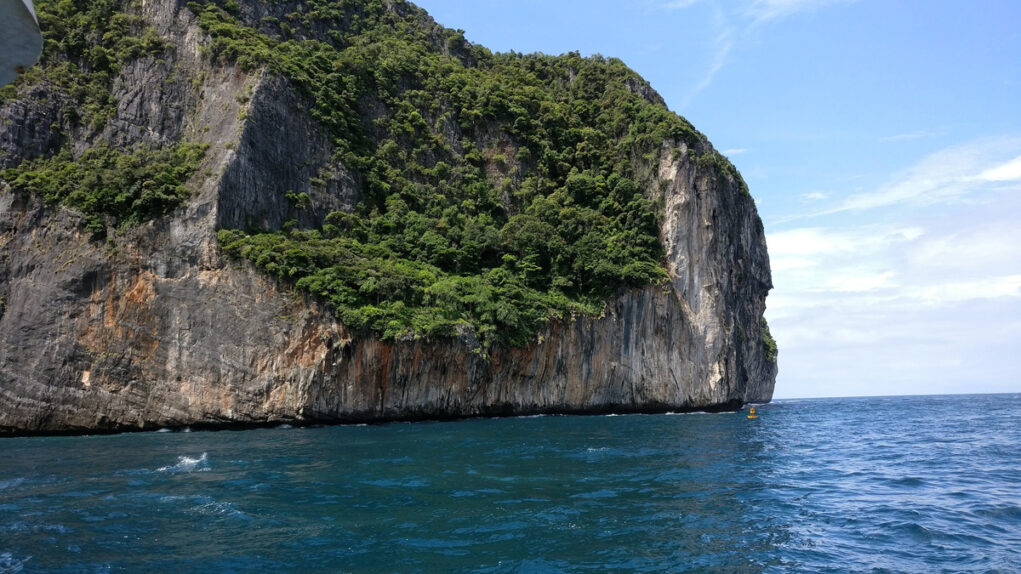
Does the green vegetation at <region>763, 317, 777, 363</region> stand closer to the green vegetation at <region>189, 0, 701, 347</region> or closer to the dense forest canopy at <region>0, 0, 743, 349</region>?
the dense forest canopy at <region>0, 0, 743, 349</region>

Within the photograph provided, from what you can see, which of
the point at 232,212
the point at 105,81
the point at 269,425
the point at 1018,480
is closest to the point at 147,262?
the point at 232,212

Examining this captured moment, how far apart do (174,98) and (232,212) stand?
13.7 meters

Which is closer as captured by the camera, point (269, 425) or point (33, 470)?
Result: point (33, 470)

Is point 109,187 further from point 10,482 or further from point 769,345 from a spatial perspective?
point 769,345

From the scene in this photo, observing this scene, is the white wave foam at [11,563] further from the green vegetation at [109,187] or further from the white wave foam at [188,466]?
the green vegetation at [109,187]

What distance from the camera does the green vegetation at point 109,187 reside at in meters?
35.0

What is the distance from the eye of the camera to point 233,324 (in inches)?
1309

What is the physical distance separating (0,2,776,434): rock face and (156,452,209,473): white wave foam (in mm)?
12157

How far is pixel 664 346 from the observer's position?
45.6 metres

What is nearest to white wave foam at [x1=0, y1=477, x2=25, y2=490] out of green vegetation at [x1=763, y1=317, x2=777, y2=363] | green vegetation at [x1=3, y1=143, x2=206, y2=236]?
green vegetation at [x1=3, y1=143, x2=206, y2=236]

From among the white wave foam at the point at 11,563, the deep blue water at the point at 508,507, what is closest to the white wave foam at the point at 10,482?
the deep blue water at the point at 508,507

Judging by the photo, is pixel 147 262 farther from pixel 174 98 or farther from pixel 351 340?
pixel 174 98

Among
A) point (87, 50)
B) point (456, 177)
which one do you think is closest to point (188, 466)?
point (456, 177)

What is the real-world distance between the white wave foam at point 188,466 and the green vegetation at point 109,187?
21.0 m
